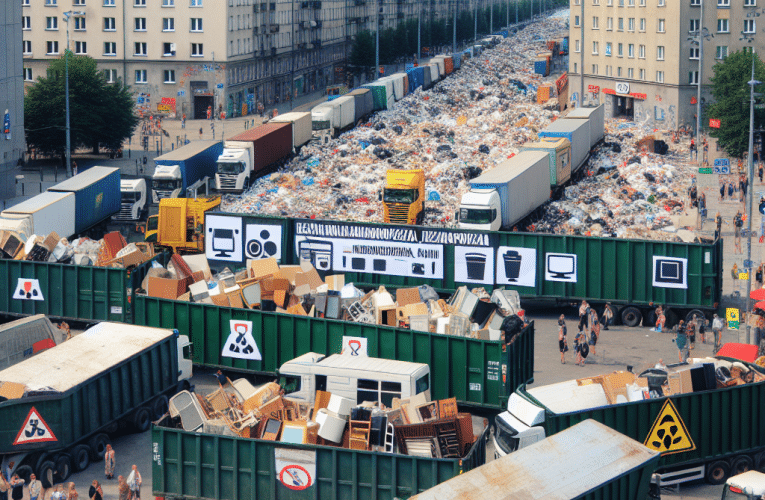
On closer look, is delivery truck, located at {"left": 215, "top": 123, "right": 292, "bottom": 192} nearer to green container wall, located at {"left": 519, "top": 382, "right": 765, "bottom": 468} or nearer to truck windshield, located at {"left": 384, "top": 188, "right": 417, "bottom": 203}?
truck windshield, located at {"left": 384, "top": 188, "right": 417, "bottom": 203}

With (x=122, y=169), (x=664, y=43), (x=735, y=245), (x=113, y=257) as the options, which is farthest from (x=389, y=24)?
(x=113, y=257)

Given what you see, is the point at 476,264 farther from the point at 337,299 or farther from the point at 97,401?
the point at 97,401

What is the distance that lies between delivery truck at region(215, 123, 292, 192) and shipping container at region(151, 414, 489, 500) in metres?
39.4

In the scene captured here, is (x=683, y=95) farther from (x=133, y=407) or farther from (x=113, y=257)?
(x=133, y=407)

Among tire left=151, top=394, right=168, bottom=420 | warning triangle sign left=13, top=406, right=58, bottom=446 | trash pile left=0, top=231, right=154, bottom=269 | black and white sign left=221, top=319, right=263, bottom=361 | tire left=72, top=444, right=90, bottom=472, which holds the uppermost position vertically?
trash pile left=0, top=231, right=154, bottom=269

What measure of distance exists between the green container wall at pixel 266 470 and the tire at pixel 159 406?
5562mm

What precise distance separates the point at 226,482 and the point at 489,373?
8944 millimetres


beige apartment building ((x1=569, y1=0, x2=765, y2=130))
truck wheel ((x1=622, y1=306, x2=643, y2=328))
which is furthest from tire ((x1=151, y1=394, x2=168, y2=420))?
beige apartment building ((x1=569, y1=0, x2=765, y2=130))

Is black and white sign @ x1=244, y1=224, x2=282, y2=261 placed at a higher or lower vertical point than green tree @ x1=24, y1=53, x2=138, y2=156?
lower

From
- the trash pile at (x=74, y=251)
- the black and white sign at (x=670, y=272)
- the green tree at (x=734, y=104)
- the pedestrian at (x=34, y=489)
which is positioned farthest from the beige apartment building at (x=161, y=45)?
the pedestrian at (x=34, y=489)

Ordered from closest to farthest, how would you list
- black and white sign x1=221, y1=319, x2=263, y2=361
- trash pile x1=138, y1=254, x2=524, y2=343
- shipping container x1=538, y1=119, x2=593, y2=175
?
trash pile x1=138, y1=254, x2=524, y2=343
black and white sign x1=221, y1=319, x2=263, y2=361
shipping container x1=538, y1=119, x2=593, y2=175

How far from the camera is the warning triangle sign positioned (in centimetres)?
2767

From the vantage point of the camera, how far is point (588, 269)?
41656mm

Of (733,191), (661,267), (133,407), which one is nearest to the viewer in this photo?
(133,407)
